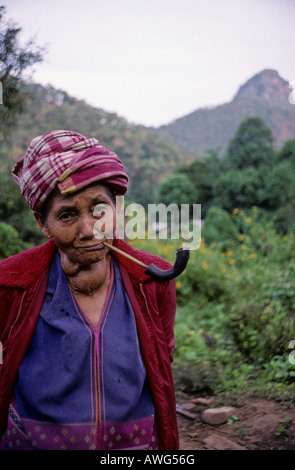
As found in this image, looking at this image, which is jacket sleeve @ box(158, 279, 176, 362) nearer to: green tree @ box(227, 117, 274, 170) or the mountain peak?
the mountain peak

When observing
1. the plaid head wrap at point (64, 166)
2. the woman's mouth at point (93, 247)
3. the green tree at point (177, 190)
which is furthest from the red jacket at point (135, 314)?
the green tree at point (177, 190)

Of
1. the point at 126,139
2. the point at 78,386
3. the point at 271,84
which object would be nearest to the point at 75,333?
the point at 78,386

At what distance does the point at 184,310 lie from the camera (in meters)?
6.30

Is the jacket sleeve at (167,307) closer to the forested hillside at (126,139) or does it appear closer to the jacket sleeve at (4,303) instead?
the jacket sleeve at (4,303)

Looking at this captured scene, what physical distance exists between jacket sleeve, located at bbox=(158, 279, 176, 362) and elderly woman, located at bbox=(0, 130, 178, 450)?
0.06 meters

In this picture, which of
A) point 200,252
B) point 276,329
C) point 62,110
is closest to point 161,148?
point 62,110

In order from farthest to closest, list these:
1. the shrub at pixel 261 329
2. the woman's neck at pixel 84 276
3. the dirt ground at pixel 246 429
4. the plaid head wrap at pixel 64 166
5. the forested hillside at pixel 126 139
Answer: the forested hillside at pixel 126 139 < the shrub at pixel 261 329 < the dirt ground at pixel 246 429 < the woman's neck at pixel 84 276 < the plaid head wrap at pixel 64 166

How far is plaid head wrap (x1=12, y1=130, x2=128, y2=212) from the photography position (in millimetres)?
1352

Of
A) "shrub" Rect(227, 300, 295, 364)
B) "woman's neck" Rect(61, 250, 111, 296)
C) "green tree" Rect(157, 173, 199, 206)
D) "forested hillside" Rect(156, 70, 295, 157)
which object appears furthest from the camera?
"forested hillside" Rect(156, 70, 295, 157)

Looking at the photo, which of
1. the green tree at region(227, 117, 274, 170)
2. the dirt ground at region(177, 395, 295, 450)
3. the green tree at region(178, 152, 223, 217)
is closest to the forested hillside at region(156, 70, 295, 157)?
the green tree at region(178, 152, 223, 217)

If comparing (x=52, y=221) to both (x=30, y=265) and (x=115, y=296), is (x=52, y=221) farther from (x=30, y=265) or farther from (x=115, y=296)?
(x=115, y=296)

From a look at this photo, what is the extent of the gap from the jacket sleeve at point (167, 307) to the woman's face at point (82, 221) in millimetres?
324

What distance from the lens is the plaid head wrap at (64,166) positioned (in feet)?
4.43
